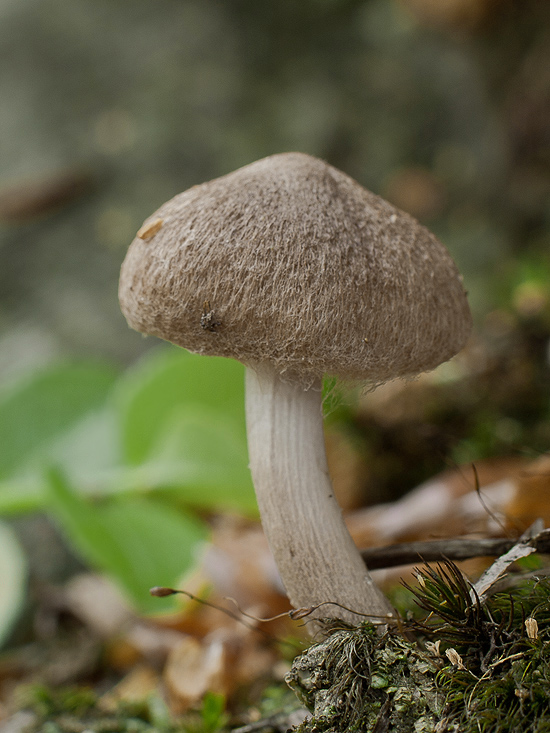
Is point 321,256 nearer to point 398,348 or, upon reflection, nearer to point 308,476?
point 398,348

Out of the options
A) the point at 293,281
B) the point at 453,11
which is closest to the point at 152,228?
the point at 293,281

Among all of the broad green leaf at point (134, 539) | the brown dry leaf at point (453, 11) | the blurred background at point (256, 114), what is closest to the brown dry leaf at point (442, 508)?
the broad green leaf at point (134, 539)

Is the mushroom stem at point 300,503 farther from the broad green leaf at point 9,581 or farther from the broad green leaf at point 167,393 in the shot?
the broad green leaf at point 167,393

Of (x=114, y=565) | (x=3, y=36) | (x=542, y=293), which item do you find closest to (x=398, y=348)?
(x=114, y=565)

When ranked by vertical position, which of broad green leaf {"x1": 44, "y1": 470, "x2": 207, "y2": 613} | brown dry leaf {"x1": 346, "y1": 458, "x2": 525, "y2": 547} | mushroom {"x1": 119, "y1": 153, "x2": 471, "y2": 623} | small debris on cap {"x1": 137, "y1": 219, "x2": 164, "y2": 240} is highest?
small debris on cap {"x1": 137, "y1": 219, "x2": 164, "y2": 240}

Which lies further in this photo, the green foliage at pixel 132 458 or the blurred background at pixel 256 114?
the blurred background at pixel 256 114

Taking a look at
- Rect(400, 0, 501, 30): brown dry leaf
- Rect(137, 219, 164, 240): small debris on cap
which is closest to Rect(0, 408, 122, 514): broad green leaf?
Rect(137, 219, 164, 240): small debris on cap

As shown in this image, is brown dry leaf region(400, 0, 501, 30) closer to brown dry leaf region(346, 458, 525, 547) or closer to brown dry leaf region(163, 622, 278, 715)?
brown dry leaf region(346, 458, 525, 547)
